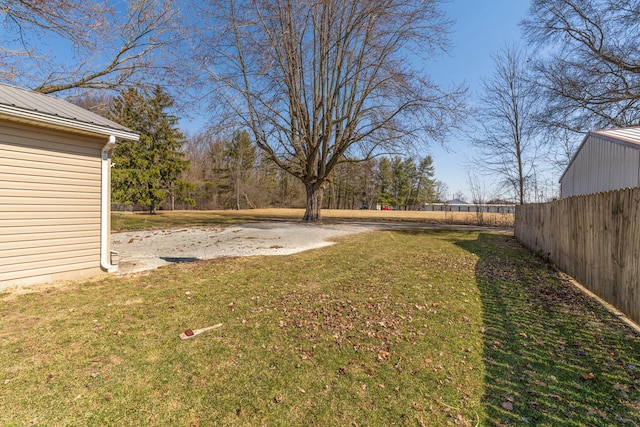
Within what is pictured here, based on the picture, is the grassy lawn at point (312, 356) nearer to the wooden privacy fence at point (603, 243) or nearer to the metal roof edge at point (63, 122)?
the wooden privacy fence at point (603, 243)

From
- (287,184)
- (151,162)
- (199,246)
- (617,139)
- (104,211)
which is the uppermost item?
(287,184)

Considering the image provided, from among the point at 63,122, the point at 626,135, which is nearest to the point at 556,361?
the point at 63,122

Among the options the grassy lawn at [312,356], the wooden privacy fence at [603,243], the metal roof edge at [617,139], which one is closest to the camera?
the grassy lawn at [312,356]

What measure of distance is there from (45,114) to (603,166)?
12496mm

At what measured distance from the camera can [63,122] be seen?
4781 mm

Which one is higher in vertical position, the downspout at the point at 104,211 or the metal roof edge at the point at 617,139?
the metal roof edge at the point at 617,139

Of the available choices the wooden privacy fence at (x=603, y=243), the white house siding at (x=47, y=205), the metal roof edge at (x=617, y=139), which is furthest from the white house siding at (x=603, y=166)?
the white house siding at (x=47, y=205)

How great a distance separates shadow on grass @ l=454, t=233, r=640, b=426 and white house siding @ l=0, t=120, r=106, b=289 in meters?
6.45

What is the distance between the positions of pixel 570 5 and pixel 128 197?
3119cm

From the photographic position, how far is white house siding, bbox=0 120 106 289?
180 inches

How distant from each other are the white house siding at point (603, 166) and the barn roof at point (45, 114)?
33.5 ft

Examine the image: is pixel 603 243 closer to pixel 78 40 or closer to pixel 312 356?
pixel 312 356

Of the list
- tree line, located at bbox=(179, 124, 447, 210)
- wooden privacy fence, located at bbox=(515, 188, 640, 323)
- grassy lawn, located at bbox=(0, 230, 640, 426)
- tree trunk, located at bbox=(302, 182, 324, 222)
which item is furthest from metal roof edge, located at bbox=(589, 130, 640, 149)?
tree line, located at bbox=(179, 124, 447, 210)

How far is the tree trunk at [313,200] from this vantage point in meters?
17.3
